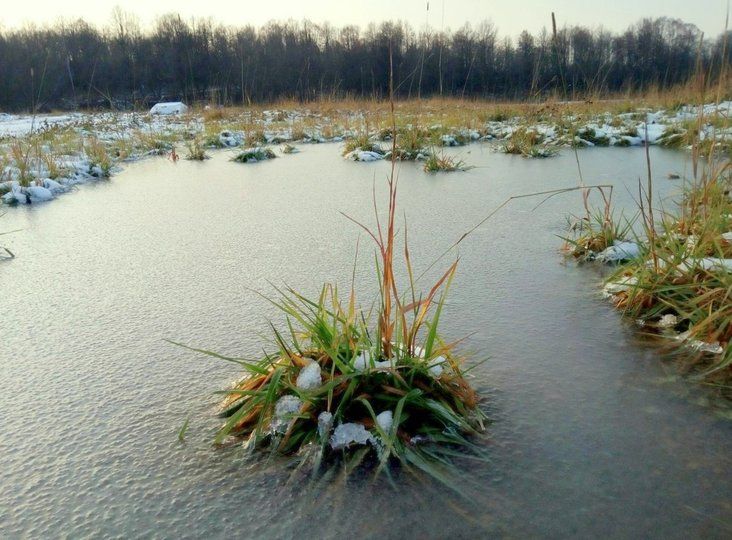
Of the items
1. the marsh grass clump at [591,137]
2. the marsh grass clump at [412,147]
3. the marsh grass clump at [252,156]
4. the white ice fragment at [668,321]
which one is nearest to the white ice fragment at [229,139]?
the marsh grass clump at [252,156]

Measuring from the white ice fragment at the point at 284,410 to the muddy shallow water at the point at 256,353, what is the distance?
0.10m

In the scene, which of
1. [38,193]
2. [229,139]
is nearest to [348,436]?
[38,193]

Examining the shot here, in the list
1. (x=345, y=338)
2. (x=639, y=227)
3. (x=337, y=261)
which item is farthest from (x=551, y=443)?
(x=639, y=227)

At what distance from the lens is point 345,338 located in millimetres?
1299

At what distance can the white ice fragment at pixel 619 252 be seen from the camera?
7.51ft

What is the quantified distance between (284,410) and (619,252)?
1694 mm

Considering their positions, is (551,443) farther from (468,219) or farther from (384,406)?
(468,219)

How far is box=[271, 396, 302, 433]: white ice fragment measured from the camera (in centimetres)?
118

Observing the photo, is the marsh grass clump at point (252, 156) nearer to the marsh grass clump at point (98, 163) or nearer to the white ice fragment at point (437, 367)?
the marsh grass clump at point (98, 163)

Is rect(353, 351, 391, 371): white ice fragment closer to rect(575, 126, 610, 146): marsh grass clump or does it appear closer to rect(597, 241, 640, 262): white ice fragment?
rect(597, 241, 640, 262): white ice fragment

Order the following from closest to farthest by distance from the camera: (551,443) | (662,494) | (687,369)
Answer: (662,494) → (551,443) → (687,369)

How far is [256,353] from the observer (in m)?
1.54

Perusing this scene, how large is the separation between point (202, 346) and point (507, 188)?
2.90 metres

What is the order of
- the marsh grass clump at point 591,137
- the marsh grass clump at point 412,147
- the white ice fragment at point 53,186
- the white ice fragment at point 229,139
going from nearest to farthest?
the white ice fragment at point 53,186, the marsh grass clump at point 412,147, the marsh grass clump at point 591,137, the white ice fragment at point 229,139
